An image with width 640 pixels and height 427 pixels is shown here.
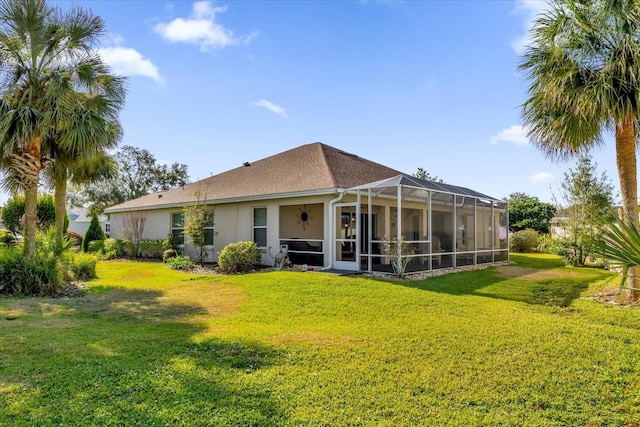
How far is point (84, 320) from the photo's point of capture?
6.83 m

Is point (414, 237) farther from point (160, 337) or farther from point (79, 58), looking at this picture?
point (79, 58)

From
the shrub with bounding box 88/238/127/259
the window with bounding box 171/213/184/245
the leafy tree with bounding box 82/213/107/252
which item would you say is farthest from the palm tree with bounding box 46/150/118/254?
the leafy tree with bounding box 82/213/107/252

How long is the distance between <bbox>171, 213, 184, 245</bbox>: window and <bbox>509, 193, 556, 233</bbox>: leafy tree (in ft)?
91.3

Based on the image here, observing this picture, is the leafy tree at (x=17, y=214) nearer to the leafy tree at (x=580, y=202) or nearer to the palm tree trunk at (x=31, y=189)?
the palm tree trunk at (x=31, y=189)

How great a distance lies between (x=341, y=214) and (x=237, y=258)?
418cm

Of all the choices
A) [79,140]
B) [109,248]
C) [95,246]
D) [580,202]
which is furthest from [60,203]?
[580,202]

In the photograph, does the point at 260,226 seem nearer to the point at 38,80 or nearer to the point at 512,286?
the point at 38,80

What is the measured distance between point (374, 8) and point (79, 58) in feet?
30.3

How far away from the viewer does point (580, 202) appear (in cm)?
1762

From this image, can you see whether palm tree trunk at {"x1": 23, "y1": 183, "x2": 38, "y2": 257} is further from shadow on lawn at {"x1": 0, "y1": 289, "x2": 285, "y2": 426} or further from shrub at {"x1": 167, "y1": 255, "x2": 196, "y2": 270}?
shrub at {"x1": 167, "y1": 255, "x2": 196, "y2": 270}

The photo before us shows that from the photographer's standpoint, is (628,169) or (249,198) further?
(249,198)

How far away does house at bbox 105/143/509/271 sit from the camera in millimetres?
12875

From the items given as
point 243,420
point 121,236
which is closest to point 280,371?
point 243,420

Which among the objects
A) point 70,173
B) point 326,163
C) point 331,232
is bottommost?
point 331,232
